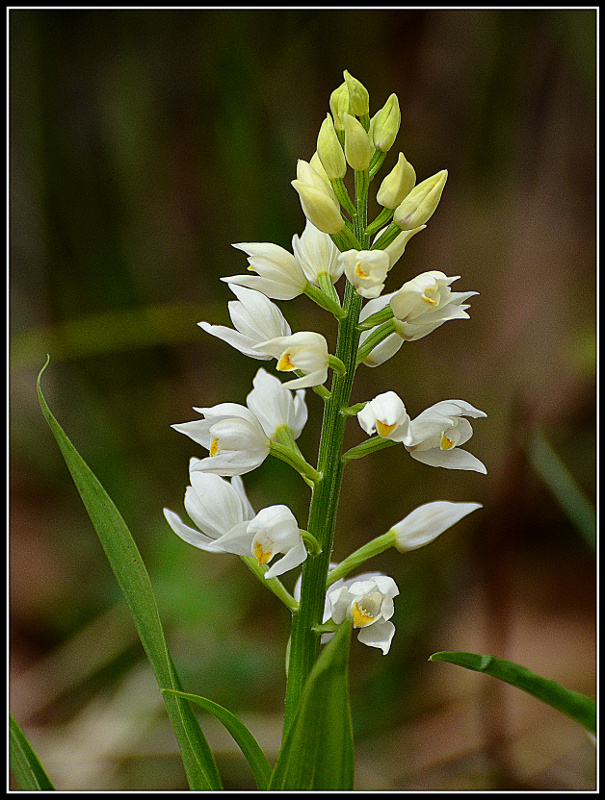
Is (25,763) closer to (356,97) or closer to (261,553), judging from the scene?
(261,553)

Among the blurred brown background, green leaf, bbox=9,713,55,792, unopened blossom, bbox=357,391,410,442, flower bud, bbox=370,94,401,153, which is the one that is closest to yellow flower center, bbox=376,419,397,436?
unopened blossom, bbox=357,391,410,442

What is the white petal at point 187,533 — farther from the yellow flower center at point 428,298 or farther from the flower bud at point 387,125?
the flower bud at point 387,125

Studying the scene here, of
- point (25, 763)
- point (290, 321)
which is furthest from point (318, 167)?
point (290, 321)

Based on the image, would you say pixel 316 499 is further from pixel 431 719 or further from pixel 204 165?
pixel 204 165

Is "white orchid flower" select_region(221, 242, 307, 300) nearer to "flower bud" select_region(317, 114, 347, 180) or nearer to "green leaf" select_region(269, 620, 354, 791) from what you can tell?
"flower bud" select_region(317, 114, 347, 180)

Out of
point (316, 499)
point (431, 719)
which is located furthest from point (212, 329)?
point (431, 719)

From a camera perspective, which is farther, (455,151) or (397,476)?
(455,151)
